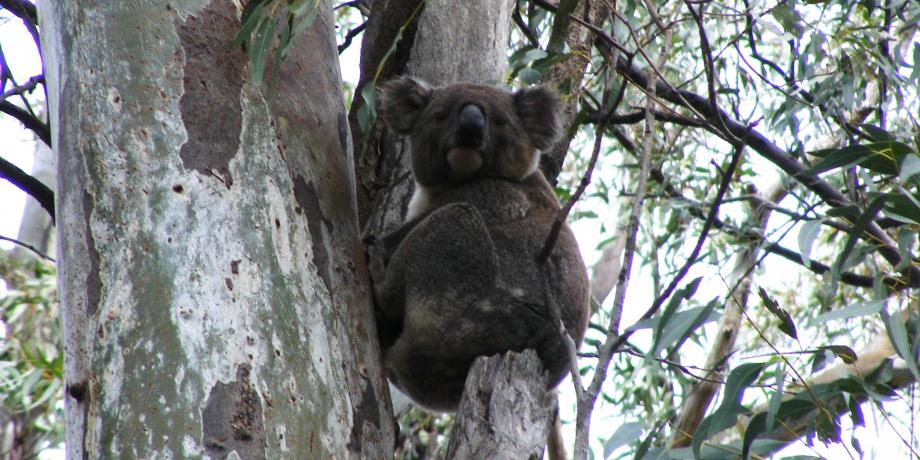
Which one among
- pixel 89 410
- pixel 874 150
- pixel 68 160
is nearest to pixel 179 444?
pixel 89 410

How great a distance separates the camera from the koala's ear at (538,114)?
3754 mm

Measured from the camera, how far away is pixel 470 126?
351 centimetres

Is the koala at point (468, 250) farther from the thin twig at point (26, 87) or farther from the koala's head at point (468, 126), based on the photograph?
the thin twig at point (26, 87)

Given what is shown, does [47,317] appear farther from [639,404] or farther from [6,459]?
[639,404]

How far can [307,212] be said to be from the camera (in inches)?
82.2

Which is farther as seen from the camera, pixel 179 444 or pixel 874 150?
pixel 874 150

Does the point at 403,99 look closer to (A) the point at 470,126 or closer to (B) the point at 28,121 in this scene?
(A) the point at 470,126

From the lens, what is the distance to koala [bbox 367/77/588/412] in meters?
2.91

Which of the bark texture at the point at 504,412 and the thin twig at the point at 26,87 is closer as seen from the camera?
the bark texture at the point at 504,412

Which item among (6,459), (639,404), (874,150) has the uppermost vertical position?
(874,150)

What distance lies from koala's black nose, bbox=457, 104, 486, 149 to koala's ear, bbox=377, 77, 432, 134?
20 centimetres

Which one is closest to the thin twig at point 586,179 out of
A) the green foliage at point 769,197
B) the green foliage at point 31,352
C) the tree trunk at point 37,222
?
the green foliage at point 769,197

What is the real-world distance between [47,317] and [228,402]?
4847 millimetres

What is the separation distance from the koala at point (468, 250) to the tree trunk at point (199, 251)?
71 cm
